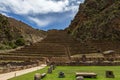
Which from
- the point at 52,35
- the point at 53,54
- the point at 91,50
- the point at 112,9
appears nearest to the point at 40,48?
the point at 53,54

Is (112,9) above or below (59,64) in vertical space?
above

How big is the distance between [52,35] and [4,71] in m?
70.3

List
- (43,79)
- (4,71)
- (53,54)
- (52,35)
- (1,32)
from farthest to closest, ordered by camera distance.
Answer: (1,32), (52,35), (53,54), (4,71), (43,79)

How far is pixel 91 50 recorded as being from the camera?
2741 inches

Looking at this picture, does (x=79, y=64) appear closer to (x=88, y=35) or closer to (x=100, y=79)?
(x=100, y=79)

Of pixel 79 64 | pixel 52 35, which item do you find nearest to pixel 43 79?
pixel 79 64

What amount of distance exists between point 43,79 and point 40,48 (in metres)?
52.6

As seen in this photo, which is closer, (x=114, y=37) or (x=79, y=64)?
(x=79, y=64)

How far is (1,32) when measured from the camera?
4764 inches

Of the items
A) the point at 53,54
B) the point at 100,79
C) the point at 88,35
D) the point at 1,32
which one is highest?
the point at 1,32

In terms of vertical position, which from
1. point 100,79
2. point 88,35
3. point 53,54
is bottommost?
point 100,79

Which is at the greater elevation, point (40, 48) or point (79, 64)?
point (40, 48)

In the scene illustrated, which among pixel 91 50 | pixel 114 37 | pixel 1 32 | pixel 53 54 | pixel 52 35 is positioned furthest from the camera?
pixel 1 32

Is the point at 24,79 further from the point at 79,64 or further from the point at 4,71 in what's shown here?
the point at 79,64
